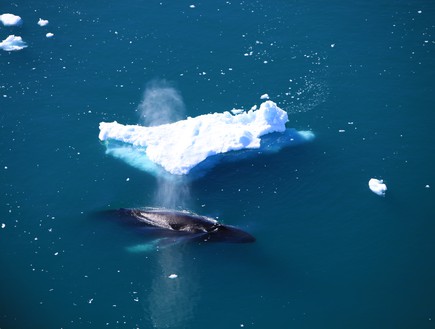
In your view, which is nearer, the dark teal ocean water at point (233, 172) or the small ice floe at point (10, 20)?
the dark teal ocean water at point (233, 172)

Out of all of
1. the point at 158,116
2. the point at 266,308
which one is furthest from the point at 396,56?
the point at 266,308

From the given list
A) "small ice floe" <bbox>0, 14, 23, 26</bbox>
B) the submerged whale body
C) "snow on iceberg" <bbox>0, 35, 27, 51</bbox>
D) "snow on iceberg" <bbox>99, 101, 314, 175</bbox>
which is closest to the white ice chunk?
"snow on iceberg" <bbox>99, 101, 314, 175</bbox>

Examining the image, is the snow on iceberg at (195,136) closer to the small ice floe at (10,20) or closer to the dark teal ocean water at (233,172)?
the dark teal ocean water at (233,172)

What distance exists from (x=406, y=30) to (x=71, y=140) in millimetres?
25053

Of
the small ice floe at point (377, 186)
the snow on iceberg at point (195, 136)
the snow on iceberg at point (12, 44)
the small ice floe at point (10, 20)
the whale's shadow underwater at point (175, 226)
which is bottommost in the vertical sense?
the whale's shadow underwater at point (175, 226)

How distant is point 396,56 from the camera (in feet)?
115

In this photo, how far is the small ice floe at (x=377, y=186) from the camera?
2589 cm

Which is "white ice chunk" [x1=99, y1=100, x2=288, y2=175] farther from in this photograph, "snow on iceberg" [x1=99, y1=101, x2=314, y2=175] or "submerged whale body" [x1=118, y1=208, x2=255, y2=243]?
"submerged whale body" [x1=118, y1=208, x2=255, y2=243]

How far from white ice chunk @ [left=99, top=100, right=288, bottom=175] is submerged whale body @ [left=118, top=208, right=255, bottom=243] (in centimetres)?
322

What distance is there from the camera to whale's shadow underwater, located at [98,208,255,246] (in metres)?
23.5

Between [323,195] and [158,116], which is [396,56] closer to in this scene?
[323,195]

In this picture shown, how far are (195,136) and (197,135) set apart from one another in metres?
0.18

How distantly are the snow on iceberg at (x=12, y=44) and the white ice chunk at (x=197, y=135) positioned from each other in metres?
11.4

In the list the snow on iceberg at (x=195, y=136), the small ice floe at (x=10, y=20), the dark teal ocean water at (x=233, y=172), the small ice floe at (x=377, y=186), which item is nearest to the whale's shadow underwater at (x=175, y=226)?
the dark teal ocean water at (x=233, y=172)
